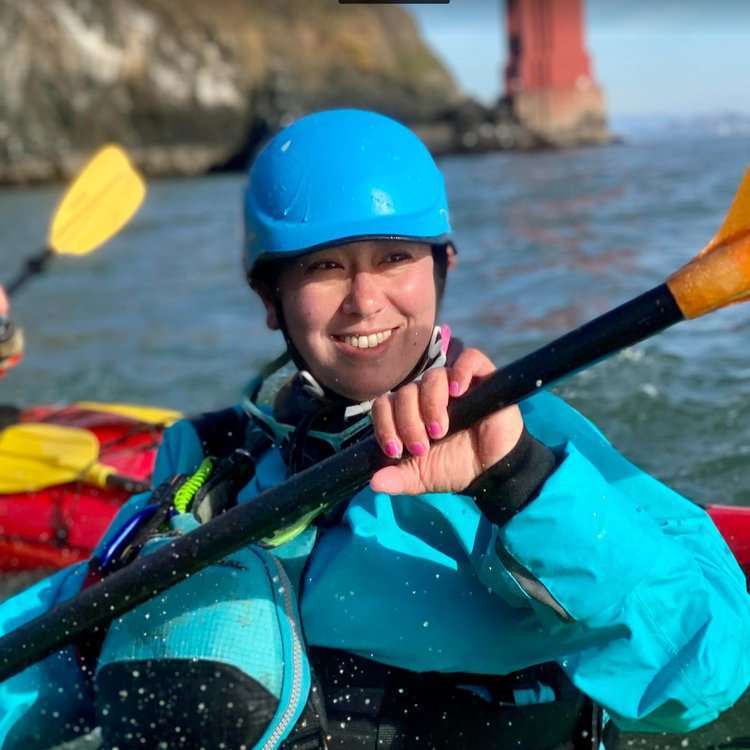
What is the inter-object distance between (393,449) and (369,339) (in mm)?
505

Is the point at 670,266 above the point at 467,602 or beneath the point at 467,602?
beneath

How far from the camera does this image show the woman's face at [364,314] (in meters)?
2.07

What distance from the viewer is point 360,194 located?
6.77 ft

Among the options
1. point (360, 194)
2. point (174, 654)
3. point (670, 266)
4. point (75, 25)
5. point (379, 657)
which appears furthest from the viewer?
point (75, 25)

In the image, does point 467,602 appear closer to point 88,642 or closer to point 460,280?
point 88,642

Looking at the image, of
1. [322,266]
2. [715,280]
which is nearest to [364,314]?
[322,266]

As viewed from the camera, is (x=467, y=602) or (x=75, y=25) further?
(x=75, y=25)

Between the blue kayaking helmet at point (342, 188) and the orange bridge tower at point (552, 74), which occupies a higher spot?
the blue kayaking helmet at point (342, 188)

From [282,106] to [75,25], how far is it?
6.25 meters

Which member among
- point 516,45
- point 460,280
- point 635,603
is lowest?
point 516,45

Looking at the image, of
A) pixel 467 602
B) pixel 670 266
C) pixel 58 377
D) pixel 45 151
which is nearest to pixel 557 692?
pixel 467 602

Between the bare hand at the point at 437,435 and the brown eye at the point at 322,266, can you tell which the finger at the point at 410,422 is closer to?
the bare hand at the point at 437,435

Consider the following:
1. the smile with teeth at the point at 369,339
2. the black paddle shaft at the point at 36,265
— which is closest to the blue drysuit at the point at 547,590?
the smile with teeth at the point at 369,339

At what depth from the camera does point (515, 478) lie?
1624 mm
